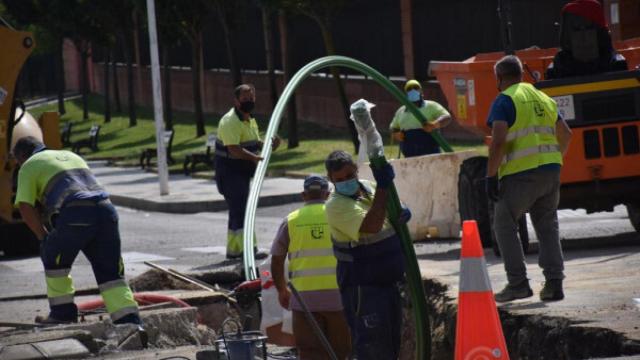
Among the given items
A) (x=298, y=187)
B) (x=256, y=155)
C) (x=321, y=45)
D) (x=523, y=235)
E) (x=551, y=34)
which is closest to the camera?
(x=523, y=235)

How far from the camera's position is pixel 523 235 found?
14891 mm

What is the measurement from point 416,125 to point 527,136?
6893 mm

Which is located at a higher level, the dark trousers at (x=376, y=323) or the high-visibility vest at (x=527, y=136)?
the high-visibility vest at (x=527, y=136)

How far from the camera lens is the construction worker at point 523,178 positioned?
1126 cm

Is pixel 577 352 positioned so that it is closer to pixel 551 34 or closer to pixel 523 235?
pixel 523 235

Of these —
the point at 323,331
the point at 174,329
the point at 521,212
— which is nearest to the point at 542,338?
the point at 521,212

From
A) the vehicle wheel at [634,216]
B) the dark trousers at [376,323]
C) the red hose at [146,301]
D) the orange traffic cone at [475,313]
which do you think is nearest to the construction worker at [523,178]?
the dark trousers at [376,323]

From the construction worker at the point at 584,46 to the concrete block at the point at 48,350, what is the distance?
5891mm

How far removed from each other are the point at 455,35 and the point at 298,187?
329 inches

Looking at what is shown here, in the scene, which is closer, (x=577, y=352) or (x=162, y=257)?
(x=577, y=352)

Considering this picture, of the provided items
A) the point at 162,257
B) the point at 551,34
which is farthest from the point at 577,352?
the point at 551,34

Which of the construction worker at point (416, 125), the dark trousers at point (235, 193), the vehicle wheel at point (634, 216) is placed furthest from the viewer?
the construction worker at point (416, 125)

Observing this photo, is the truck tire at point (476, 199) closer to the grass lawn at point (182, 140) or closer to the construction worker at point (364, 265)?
the construction worker at point (364, 265)

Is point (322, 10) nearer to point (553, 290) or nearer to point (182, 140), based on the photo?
point (182, 140)
